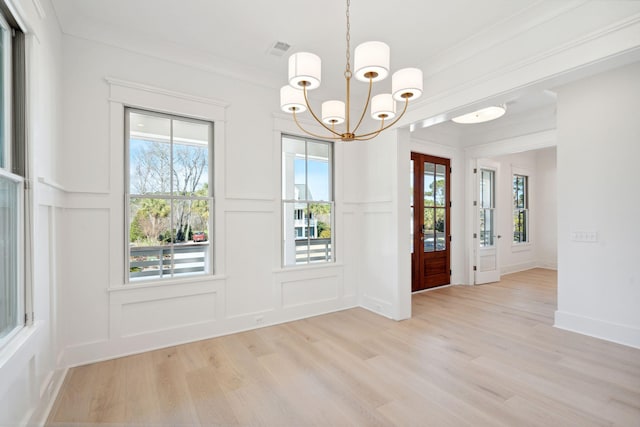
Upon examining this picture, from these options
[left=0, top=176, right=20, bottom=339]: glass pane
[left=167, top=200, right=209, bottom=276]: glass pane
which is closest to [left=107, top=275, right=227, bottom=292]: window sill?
[left=167, top=200, right=209, bottom=276]: glass pane

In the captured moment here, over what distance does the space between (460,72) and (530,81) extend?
72 centimetres

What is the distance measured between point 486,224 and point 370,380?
4.98 m

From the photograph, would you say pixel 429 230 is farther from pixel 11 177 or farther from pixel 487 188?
pixel 11 177

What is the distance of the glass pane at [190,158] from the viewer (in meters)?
3.23

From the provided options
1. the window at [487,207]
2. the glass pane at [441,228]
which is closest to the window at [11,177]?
the glass pane at [441,228]

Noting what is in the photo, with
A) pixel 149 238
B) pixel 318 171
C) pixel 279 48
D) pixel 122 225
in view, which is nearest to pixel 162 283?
pixel 149 238

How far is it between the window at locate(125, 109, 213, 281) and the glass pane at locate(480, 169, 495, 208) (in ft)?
17.7

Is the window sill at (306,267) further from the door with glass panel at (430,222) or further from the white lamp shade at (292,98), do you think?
the white lamp shade at (292,98)

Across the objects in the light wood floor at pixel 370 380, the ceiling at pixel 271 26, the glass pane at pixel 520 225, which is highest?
the ceiling at pixel 271 26

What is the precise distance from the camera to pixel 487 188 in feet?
20.9

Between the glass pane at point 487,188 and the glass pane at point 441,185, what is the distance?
995 millimetres

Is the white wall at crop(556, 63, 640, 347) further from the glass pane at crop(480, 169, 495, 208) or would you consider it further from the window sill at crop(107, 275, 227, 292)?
the window sill at crop(107, 275, 227, 292)

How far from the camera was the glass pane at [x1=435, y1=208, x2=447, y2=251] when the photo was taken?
566cm

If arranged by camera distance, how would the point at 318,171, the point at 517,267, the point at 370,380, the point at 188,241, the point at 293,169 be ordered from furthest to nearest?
the point at 517,267 < the point at 318,171 < the point at 293,169 < the point at 188,241 < the point at 370,380
